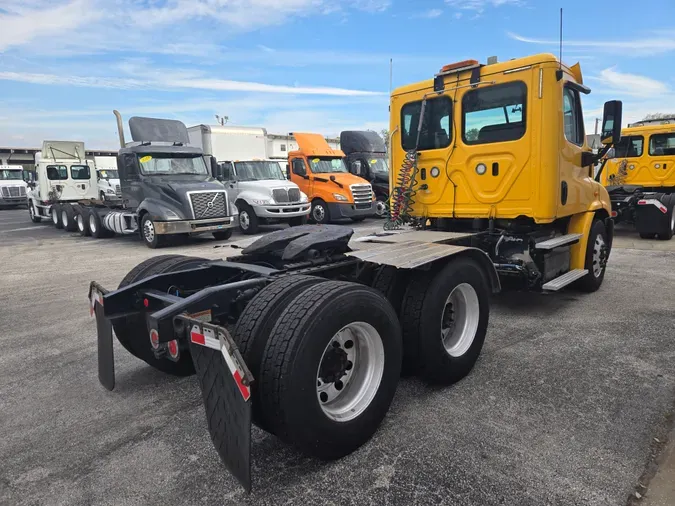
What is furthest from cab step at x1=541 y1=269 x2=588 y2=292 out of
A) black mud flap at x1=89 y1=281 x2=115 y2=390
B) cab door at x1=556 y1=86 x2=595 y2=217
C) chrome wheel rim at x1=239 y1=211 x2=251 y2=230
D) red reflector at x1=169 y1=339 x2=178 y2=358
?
chrome wheel rim at x1=239 y1=211 x2=251 y2=230

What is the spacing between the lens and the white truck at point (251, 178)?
573 inches

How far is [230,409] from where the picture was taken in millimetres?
Result: 2309

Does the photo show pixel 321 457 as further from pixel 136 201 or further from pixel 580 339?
pixel 136 201

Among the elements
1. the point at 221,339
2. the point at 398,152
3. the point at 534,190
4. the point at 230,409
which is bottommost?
the point at 230,409

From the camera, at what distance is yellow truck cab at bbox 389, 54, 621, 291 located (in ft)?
16.6

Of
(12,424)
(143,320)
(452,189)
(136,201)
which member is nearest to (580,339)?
(452,189)

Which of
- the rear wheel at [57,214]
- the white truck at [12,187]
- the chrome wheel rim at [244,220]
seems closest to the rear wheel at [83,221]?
the rear wheel at [57,214]

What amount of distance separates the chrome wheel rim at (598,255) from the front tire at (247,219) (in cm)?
1038

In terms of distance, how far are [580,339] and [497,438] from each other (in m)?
2.20

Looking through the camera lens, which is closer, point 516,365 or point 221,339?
point 221,339

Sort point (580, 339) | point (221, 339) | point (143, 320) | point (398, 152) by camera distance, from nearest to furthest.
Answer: point (221, 339)
point (143, 320)
point (580, 339)
point (398, 152)

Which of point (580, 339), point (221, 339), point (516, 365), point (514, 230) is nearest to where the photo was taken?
point (221, 339)

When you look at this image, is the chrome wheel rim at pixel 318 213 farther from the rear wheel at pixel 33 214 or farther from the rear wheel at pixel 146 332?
the rear wheel at pixel 146 332

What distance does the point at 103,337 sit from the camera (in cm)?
336
